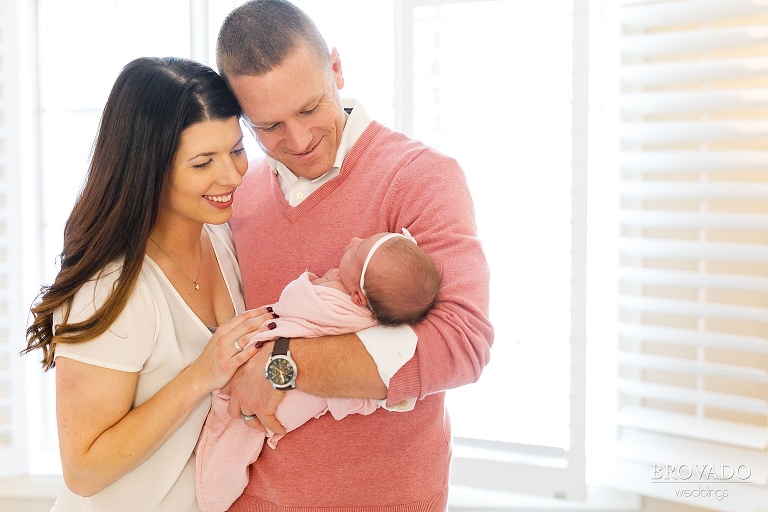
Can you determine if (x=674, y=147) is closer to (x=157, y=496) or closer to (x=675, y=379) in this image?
(x=675, y=379)

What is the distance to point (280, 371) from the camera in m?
1.50

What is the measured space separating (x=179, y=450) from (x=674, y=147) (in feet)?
5.33

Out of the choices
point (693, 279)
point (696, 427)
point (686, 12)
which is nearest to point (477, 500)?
point (696, 427)

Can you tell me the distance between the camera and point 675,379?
91.9 inches

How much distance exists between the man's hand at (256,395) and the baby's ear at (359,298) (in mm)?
191

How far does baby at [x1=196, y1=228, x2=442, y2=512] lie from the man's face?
0.83 feet

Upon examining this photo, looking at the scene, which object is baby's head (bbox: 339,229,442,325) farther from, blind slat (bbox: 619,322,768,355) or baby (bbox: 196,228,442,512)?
blind slat (bbox: 619,322,768,355)

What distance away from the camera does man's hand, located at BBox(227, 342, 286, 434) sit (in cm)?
152

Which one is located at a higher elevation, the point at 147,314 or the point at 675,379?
the point at 147,314


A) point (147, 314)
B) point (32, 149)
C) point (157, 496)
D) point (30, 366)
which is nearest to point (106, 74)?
point (32, 149)

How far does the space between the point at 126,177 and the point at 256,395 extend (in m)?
0.51

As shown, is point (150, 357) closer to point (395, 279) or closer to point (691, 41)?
point (395, 279)

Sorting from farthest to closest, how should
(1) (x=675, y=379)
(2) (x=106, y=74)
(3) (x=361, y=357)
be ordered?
1. (2) (x=106, y=74)
2. (1) (x=675, y=379)
3. (3) (x=361, y=357)

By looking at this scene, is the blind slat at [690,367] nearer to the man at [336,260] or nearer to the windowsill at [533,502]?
the windowsill at [533,502]
